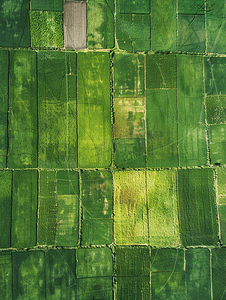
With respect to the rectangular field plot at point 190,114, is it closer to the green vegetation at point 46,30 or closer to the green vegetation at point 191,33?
the green vegetation at point 191,33

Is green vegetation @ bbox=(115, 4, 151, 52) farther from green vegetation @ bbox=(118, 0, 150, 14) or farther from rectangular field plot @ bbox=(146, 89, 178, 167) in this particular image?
rectangular field plot @ bbox=(146, 89, 178, 167)

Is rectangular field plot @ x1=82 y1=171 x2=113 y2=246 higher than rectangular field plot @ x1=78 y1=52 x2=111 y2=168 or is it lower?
lower

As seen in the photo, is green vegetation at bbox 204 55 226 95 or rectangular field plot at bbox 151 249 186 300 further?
green vegetation at bbox 204 55 226 95

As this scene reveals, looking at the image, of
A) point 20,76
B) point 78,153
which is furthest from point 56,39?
point 78,153

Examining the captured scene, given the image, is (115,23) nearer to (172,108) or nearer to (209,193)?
(172,108)

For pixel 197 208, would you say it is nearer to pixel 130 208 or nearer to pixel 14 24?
pixel 130 208

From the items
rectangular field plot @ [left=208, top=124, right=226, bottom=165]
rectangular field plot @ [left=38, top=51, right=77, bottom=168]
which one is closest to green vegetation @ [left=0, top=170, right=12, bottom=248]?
rectangular field plot @ [left=38, top=51, right=77, bottom=168]
